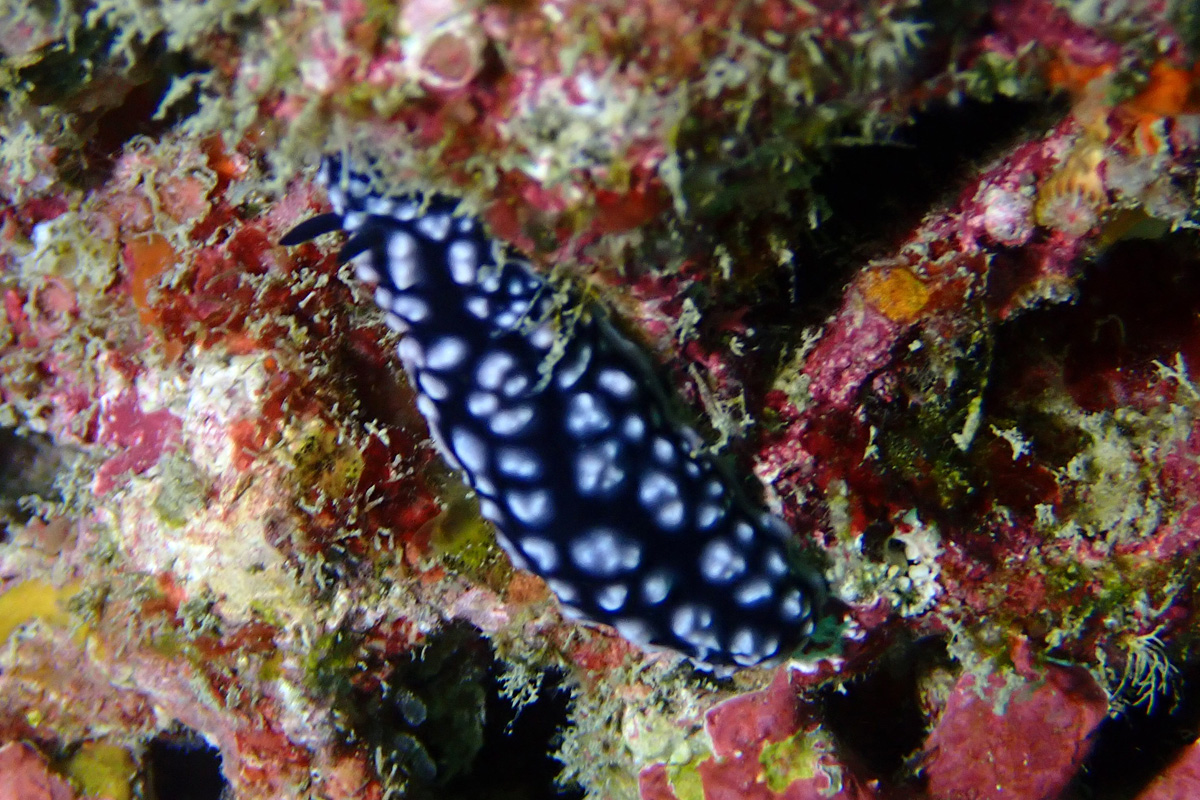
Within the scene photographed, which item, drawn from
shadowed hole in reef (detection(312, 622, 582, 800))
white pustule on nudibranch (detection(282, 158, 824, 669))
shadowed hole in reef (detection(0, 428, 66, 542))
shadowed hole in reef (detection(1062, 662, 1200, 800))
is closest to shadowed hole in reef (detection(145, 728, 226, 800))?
shadowed hole in reef (detection(312, 622, 582, 800))

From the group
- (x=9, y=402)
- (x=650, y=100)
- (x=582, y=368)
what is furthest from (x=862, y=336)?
(x=9, y=402)

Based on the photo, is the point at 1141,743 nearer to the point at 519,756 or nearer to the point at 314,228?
the point at 519,756

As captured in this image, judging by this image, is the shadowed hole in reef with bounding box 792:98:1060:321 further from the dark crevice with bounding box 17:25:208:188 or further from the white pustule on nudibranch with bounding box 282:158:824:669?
the dark crevice with bounding box 17:25:208:188

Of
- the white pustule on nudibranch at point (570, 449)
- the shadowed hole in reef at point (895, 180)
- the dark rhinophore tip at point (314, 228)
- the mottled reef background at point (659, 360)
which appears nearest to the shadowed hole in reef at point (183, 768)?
the mottled reef background at point (659, 360)

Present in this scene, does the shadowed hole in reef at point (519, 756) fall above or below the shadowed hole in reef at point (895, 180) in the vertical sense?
below

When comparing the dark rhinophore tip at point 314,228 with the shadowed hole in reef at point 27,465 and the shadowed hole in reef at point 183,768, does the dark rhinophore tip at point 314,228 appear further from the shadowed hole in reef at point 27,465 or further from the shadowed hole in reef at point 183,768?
the shadowed hole in reef at point 27,465

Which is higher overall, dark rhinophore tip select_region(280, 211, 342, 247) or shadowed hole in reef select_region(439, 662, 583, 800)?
dark rhinophore tip select_region(280, 211, 342, 247)

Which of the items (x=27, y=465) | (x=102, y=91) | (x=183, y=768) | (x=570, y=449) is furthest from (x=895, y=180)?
(x=27, y=465)
